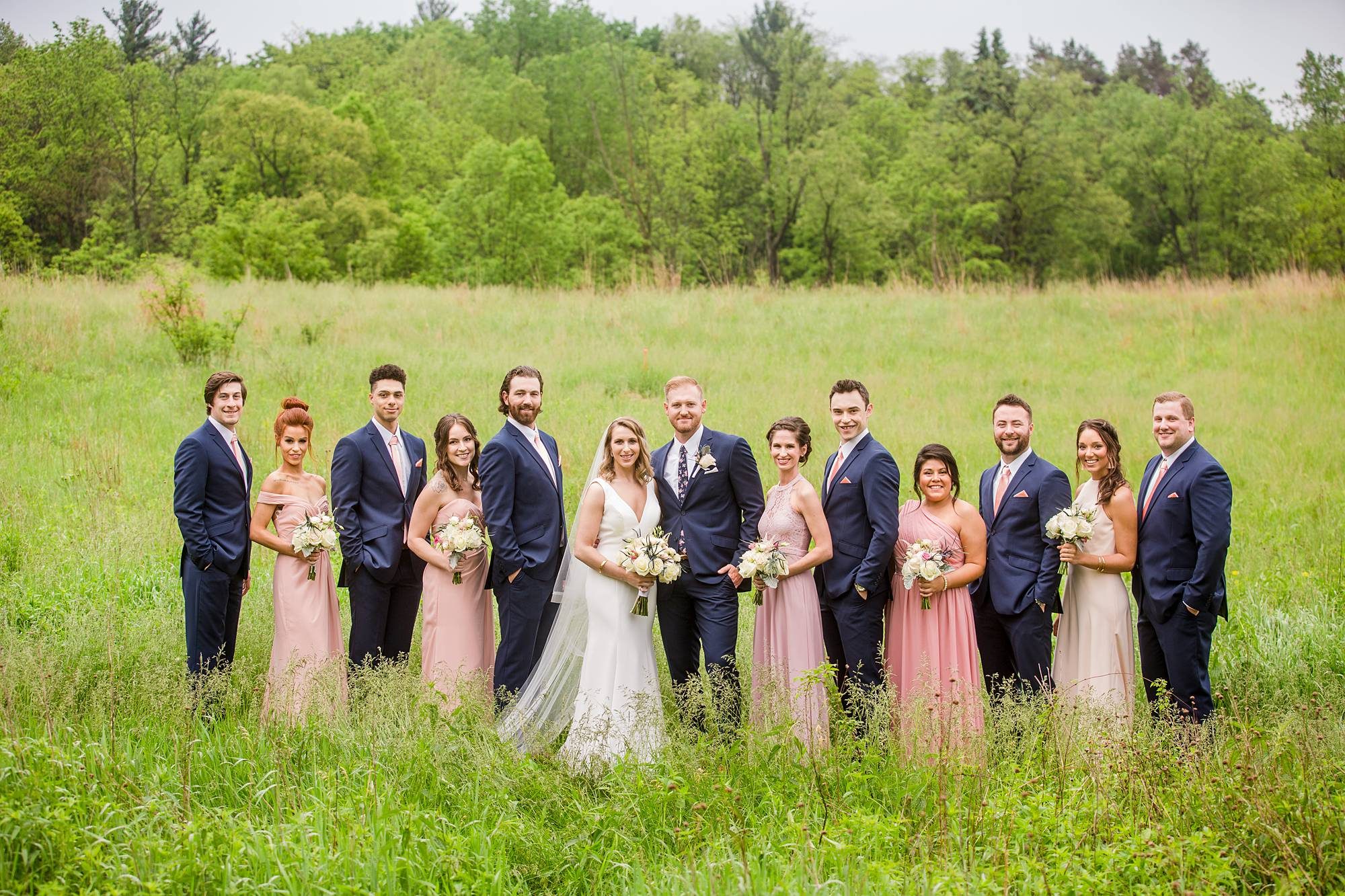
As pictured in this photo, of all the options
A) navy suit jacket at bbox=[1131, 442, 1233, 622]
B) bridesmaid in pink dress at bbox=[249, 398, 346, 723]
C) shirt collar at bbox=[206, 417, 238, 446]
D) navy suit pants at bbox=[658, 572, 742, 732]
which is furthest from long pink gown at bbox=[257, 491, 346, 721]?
navy suit jacket at bbox=[1131, 442, 1233, 622]

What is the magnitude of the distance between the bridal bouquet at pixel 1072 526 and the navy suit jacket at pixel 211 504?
501 centimetres

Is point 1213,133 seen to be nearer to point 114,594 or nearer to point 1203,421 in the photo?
point 1203,421

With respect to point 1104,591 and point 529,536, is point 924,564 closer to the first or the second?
point 1104,591

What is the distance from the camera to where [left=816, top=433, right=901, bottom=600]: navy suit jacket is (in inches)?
260

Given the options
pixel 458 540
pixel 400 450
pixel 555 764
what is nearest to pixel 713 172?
pixel 400 450

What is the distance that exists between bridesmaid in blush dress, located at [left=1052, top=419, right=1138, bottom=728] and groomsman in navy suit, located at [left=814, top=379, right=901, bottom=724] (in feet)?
3.78

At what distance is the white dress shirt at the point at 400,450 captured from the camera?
23.9 feet

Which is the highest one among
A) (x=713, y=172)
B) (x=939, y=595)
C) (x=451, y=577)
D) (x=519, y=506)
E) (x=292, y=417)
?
(x=713, y=172)

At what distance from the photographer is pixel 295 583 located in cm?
702

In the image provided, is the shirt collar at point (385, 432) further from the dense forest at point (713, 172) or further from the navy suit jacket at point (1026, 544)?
the dense forest at point (713, 172)

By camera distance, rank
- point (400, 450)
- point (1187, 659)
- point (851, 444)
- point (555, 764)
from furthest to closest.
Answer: point (400, 450), point (851, 444), point (1187, 659), point (555, 764)

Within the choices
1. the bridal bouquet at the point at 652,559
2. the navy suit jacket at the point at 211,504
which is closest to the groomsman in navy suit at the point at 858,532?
the bridal bouquet at the point at 652,559

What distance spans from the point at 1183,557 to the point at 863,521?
1.95m

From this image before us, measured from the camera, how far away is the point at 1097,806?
5.16 meters
